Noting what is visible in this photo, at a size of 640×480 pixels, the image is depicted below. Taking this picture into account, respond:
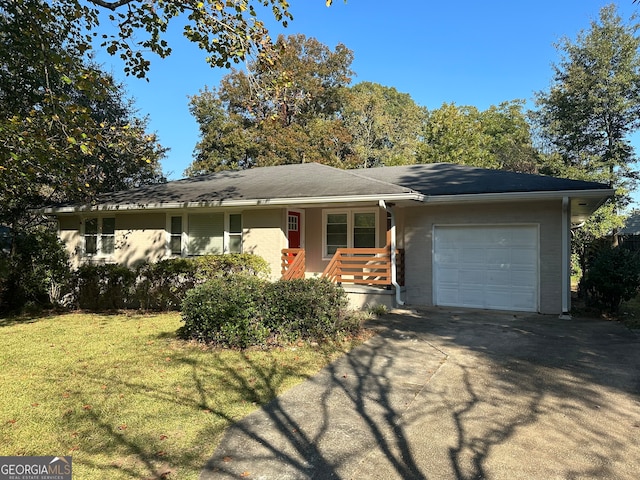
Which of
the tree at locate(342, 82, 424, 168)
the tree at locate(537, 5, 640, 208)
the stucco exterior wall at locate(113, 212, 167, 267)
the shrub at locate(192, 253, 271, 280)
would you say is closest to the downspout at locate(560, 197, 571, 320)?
the shrub at locate(192, 253, 271, 280)

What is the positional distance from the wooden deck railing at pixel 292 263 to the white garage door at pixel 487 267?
3498mm

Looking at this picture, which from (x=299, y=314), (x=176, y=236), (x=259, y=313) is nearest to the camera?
(x=259, y=313)

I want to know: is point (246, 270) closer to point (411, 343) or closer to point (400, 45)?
point (411, 343)

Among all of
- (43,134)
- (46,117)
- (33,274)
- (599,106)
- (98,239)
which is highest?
(599,106)

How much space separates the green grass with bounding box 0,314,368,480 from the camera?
332cm

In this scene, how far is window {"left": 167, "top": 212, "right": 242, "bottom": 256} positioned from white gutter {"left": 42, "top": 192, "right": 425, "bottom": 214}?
2.85ft

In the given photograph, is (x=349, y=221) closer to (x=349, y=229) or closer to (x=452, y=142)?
(x=349, y=229)

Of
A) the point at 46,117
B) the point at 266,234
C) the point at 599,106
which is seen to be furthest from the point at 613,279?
the point at 599,106

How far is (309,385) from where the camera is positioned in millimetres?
4812

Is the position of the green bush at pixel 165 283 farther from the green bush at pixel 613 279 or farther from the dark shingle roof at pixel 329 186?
the green bush at pixel 613 279

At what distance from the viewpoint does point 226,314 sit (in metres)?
6.41

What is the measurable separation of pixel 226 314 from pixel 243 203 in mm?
4925

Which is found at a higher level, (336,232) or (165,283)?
(336,232)

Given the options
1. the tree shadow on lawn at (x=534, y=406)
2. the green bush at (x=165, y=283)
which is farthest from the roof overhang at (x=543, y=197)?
the green bush at (x=165, y=283)
